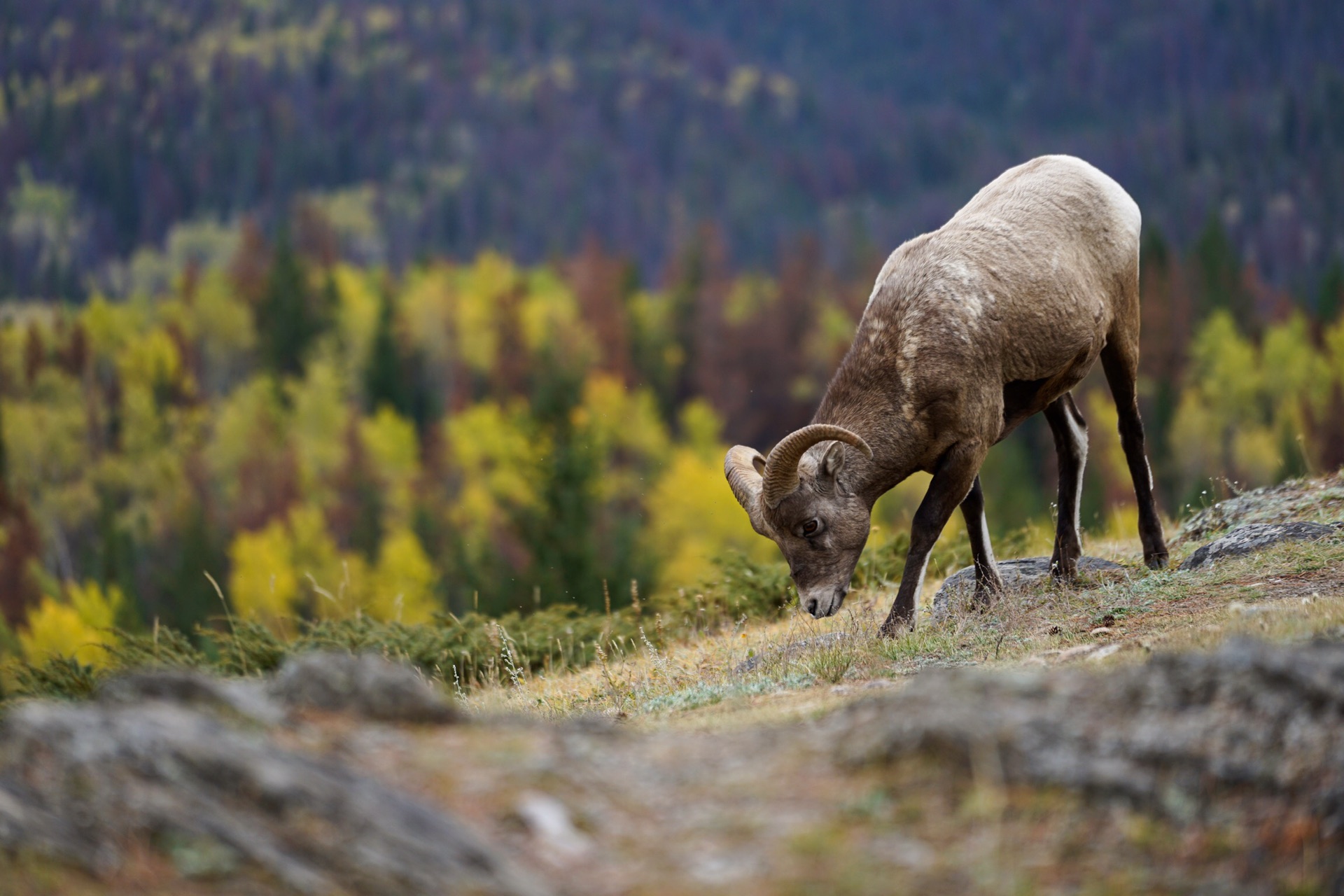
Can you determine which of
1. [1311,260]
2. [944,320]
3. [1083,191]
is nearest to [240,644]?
[944,320]

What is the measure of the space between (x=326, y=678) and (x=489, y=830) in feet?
3.10

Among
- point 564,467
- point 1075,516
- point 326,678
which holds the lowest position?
point 564,467

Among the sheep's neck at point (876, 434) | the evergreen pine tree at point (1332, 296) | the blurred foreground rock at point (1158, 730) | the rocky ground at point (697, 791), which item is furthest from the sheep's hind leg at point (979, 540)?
the evergreen pine tree at point (1332, 296)

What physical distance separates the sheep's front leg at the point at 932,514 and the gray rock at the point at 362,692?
473cm

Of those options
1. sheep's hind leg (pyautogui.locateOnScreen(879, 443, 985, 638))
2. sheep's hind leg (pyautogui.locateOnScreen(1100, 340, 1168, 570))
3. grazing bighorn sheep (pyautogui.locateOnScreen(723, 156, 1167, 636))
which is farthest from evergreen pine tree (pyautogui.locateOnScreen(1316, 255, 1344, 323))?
sheep's hind leg (pyautogui.locateOnScreen(879, 443, 985, 638))

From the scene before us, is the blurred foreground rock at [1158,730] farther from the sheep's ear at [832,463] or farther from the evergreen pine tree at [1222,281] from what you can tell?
the evergreen pine tree at [1222,281]

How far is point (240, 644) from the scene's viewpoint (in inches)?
447

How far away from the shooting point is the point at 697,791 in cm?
383

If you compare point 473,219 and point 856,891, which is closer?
point 856,891

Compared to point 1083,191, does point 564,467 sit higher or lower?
lower

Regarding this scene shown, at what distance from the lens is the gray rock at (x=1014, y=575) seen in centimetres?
948

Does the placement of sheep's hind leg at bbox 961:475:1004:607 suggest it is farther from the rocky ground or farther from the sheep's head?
the rocky ground

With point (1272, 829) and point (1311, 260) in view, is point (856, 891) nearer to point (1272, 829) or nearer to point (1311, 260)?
point (1272, 829)

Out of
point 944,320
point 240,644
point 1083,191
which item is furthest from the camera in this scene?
point 240,644
